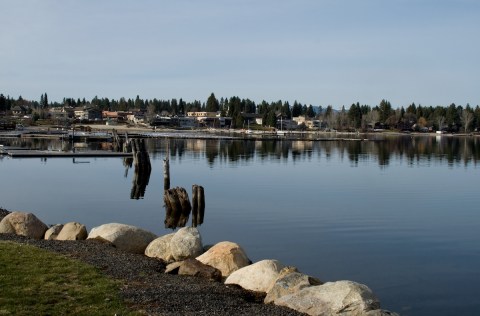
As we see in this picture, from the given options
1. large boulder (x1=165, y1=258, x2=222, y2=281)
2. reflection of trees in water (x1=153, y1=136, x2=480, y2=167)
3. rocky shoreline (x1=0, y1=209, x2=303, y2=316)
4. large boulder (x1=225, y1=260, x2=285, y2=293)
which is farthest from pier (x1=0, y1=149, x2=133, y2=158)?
large boulder (x1=225, y1=260, x2=285, y2=293)

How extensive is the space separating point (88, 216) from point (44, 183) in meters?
15.0

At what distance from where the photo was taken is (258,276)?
46.3ft

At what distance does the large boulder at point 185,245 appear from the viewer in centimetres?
1666

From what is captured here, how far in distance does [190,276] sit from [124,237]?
4226mm

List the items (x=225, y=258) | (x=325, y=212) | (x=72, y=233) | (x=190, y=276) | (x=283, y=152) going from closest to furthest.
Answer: (x=190, y=276) < (x=225, y=258) < (x=72, y=233) < (x=325, y=212) < (x=283, y=152)

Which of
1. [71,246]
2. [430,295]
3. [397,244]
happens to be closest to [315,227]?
[397,244]

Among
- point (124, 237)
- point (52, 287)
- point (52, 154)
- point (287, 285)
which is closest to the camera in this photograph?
point (52, 287)

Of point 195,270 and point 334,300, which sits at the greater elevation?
point 334,300

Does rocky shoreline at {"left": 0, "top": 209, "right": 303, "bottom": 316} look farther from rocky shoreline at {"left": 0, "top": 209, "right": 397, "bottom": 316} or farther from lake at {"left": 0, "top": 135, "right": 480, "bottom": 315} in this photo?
lake at {"left": 0, "top": 135, "right": 480, "bottom": 315}

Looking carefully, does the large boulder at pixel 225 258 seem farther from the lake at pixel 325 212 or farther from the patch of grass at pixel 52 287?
the patch of grass at pixel 52 287

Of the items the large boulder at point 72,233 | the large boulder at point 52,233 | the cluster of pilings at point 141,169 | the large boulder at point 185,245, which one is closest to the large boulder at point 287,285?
the large boulder at point 185,245

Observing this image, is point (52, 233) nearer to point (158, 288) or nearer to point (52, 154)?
point (158, 288)

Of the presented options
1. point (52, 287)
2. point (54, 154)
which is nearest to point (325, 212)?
point (52, 287)

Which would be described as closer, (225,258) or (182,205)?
(225,258)
